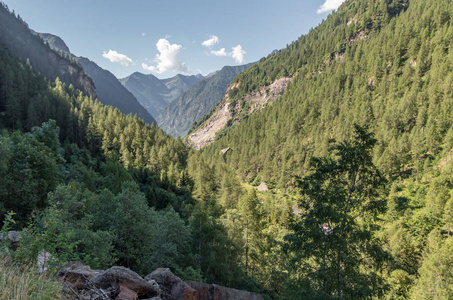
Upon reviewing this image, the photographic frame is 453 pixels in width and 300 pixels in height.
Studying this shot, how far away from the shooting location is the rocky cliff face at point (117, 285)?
6.99m

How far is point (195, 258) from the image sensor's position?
2252 centimetres

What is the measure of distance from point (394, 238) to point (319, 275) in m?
43.0

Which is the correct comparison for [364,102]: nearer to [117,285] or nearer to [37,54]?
[117,285]

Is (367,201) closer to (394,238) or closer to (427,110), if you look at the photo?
(394,238)

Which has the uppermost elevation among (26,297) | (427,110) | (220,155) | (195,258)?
(427,110)

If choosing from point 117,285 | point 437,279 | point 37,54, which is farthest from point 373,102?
point 37,54

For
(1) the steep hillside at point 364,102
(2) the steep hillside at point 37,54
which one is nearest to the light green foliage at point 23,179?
(1) the steep hillside at point 364,102

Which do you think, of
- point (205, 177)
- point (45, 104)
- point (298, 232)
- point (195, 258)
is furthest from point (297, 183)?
point (45, 104)

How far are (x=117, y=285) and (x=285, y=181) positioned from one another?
317 feet

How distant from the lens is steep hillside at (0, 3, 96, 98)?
13225 cm

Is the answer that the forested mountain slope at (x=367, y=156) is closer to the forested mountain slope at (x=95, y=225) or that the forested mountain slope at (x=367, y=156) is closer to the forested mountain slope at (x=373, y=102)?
the forested mountain slope at (x=373, y=102)

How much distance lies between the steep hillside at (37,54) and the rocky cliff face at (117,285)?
557 ft

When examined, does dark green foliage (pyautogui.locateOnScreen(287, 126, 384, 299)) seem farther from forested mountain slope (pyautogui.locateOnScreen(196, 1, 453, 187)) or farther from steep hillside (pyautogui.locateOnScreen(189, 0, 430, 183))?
steep hillside (pyautogui.locateOnScreen(189, 0, 430, 183))

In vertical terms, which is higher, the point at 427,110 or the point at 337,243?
the point at 427,110
